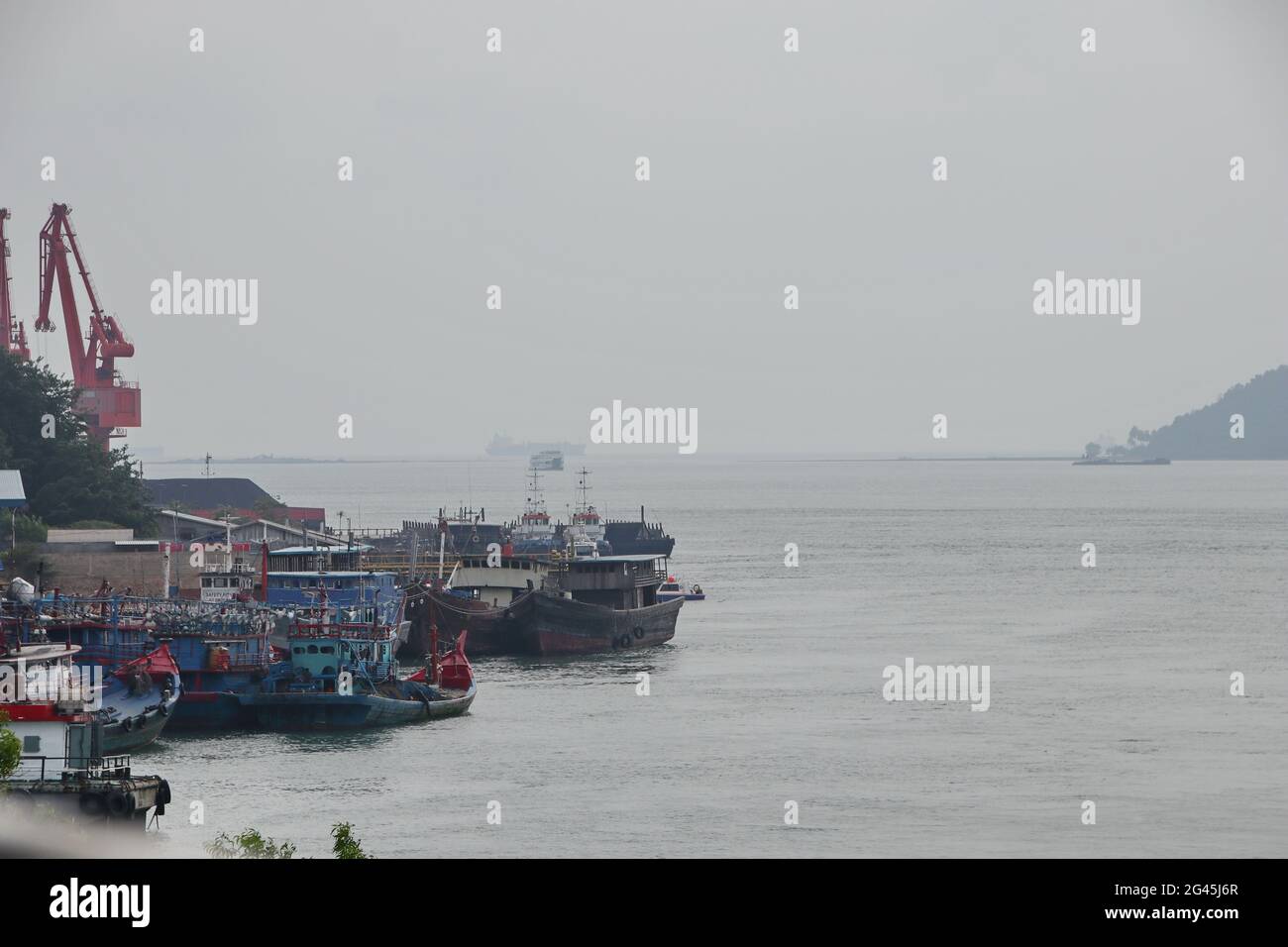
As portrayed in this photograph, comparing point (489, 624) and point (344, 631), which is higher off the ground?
point (344, 631)

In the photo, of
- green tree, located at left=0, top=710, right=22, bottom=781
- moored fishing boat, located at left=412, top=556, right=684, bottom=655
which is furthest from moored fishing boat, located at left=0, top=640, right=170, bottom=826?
moored fishing boat, located at left=412, top=556, right=684, bottom=655

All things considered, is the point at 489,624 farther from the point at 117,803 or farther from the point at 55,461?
the point at 117,803

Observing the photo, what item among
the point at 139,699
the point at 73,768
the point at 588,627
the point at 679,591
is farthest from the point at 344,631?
the point at 679,591

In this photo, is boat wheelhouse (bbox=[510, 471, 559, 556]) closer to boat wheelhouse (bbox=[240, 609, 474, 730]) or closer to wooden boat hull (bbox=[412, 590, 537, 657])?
wooden boat hull (bbox=[412, 590, 537, 657])

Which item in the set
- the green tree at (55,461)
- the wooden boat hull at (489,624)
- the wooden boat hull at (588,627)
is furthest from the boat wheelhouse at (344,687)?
the green tree at (55,461)

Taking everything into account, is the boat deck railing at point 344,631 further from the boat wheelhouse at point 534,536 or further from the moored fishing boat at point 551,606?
the boat wheelhouse at point 534,536
